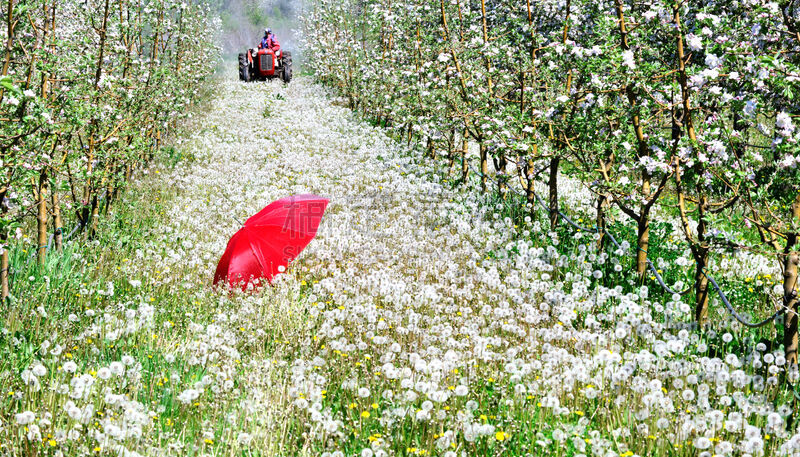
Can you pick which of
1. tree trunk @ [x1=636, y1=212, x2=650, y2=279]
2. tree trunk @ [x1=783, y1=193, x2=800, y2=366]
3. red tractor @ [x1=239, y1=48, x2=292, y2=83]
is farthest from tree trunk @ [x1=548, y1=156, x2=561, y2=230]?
red tractor @ [x1=239, y1=48, x2=292, y2=83]

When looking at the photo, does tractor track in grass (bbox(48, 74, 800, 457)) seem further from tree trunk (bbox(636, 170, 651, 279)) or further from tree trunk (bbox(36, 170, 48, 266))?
tree trunk (bbox(36, 170, 48, 266))

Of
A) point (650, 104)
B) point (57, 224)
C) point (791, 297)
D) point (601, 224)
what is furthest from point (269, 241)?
point (791, 297)

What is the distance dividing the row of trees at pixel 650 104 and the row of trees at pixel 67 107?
178 inches

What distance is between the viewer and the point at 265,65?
2805cm

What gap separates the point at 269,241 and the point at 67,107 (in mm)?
2320

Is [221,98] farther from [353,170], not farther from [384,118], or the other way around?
[353,170]

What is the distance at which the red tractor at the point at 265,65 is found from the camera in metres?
27.9

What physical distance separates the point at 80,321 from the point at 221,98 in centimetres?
2067

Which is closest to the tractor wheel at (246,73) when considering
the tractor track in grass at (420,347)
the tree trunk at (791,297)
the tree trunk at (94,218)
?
the tractor track in grass at (420,347)

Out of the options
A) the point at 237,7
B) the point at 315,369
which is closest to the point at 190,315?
the point at 315,369

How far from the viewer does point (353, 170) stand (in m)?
11.6

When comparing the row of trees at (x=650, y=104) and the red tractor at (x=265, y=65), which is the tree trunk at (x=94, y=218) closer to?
the row of trees at (x=650, y=104)

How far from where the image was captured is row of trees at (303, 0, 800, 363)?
4.07 metres

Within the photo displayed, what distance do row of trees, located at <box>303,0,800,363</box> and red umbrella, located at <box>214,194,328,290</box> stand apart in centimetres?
262
